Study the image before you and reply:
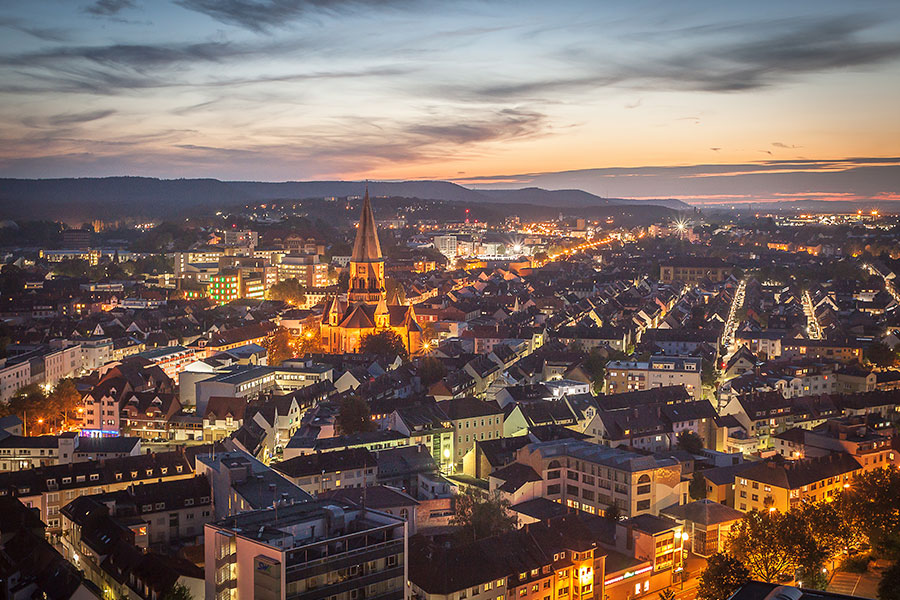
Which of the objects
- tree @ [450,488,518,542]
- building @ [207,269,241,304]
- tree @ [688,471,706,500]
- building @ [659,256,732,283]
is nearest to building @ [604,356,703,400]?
tree @ [688,471,706,500]

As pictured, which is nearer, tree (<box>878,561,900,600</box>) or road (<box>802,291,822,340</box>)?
tree (<box>878,561,900,600</box>)

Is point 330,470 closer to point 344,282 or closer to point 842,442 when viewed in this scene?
point 842,442

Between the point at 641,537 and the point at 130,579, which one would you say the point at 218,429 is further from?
the point at 641,537

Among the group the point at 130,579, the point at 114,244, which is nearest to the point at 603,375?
the point at 130,579

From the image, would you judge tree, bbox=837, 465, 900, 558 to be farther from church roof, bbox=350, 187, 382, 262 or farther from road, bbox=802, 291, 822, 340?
church roof, bbox=350, 187, 382, 262

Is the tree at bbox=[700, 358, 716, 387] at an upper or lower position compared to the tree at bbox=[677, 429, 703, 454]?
upper

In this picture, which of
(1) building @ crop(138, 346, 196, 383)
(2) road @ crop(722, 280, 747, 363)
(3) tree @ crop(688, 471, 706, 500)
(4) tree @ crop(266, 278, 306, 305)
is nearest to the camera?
(3) tree @ crop(688, 471, 706, 500)

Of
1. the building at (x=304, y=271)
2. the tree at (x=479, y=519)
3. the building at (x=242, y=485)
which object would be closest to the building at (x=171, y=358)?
the building at (x=242, y=485)
